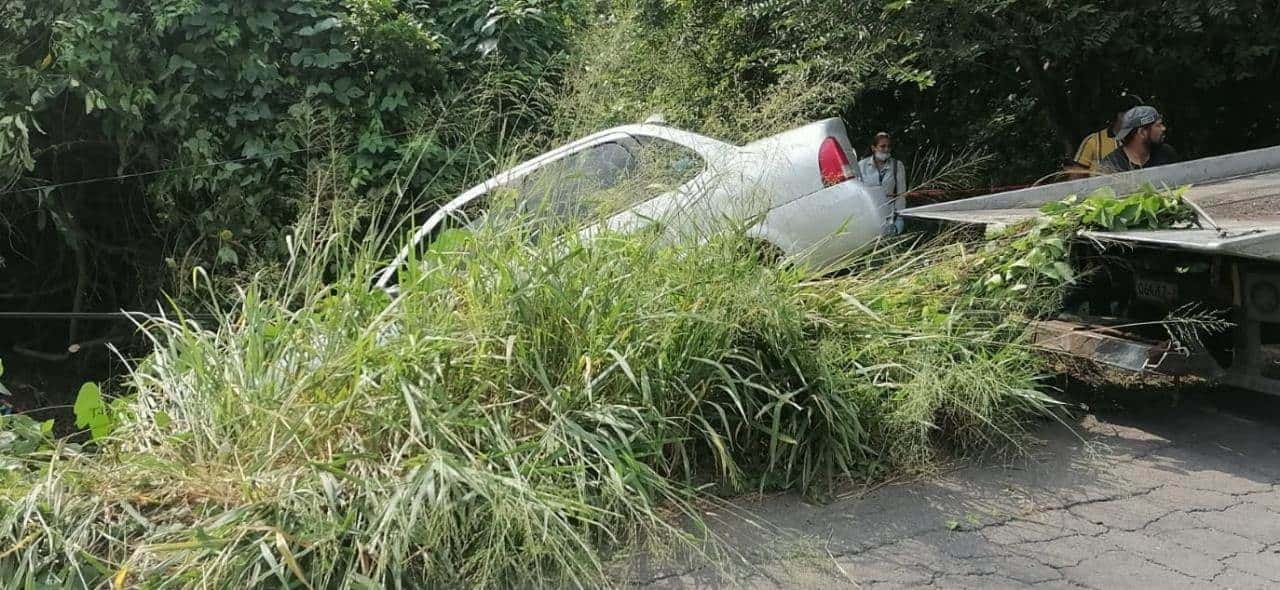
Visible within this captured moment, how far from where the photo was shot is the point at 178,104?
7.58 m

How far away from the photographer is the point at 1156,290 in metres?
4.93

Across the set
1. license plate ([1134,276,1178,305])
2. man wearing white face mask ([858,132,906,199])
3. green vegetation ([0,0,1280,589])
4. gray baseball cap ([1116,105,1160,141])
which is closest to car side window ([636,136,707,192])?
green vegetation ([0,0,1280,589])

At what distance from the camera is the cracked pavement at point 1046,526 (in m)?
3.44

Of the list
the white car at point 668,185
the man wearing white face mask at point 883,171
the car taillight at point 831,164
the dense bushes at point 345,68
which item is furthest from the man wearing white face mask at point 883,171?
the white car at point 668,185

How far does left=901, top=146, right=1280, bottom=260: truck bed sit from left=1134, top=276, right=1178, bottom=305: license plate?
36cm

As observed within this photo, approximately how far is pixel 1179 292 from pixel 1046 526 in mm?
1643

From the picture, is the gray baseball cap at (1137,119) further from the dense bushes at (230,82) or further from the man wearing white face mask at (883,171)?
the dense bushes at (230,82)

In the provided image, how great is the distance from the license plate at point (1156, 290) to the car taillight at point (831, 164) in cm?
171

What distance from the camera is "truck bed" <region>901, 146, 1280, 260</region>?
13.3ft

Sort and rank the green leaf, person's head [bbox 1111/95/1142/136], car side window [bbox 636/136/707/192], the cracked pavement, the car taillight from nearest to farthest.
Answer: the cracked pavement < the green leaf < car side window [bbox 636/136/707/192] < the car taillight < person's head [bbox 1111/95/1142/136]

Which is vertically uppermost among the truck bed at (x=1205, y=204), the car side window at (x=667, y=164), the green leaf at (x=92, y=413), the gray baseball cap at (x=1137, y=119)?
the gray baseball cap at (x=1137, y=119)

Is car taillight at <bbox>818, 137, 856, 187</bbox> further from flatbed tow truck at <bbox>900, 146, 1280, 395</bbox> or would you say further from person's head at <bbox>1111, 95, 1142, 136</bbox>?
person's head at <bbox>1111, 95, 1142, 136</bbox>

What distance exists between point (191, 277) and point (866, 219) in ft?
11.7

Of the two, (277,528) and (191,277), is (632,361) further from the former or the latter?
(191,277)
